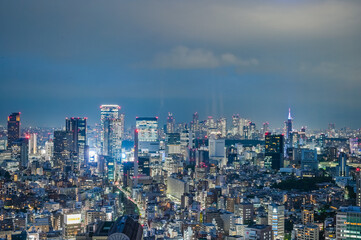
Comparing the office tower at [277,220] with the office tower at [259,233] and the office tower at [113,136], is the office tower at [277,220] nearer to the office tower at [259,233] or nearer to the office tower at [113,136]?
the office tower at [259,233]

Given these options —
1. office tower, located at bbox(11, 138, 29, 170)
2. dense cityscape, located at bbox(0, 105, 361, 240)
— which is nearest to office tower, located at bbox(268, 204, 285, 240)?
dense cityscape, located at bbox(0, 105, 361, 240)

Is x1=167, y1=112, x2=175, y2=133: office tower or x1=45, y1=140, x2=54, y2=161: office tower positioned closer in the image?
x1=45, y1=140, x2=54, y2=161: office tower

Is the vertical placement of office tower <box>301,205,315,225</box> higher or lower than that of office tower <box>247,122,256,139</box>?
lower

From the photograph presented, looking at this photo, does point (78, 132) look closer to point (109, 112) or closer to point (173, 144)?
point (173, 144)

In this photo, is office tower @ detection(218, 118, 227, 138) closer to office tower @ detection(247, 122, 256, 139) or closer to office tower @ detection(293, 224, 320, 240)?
office tower @ detection(247, 122, 256, 139)

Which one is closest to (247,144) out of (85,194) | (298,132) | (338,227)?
(298,132)

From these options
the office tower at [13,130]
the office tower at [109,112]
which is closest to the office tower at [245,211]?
the office tower at [13,130]
